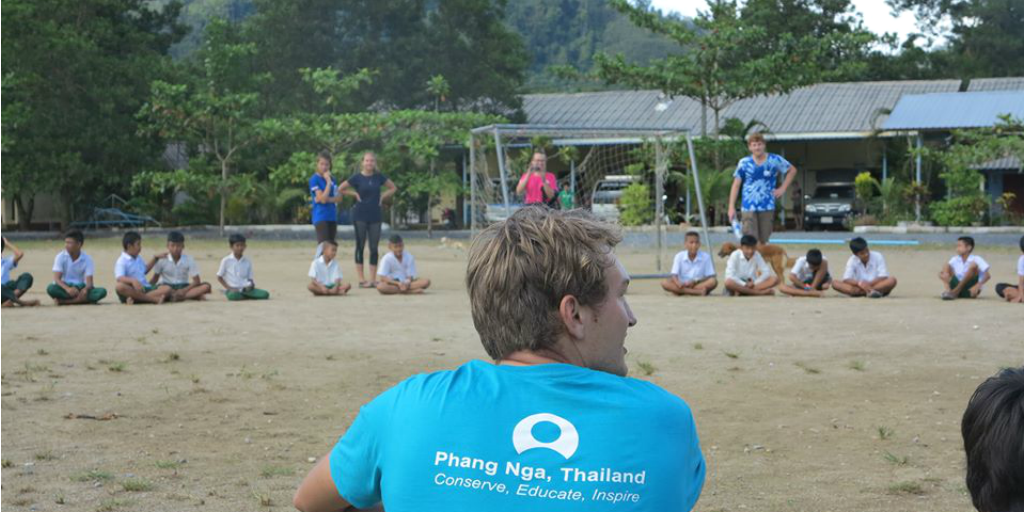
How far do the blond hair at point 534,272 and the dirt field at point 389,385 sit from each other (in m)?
3.00

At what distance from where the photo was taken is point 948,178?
85.5 feet

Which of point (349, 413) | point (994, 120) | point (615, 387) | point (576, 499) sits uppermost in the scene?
point (994, 120)

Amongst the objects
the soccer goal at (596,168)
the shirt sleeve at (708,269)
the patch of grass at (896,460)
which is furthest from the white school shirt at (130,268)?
the patch of grass at (896,460)

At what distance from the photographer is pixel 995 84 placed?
3266 centimetres

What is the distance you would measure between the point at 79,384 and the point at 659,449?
6644 mm

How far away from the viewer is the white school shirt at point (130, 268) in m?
13.2

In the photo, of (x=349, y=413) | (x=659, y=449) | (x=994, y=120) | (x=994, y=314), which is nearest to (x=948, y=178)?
(x=994, y=120)

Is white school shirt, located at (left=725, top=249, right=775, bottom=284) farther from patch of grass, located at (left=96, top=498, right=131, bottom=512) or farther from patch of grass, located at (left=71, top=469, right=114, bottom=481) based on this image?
patch of grass, located at (left=96, top=498, right=131, bottom=512)

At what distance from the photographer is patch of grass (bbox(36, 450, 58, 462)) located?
5.96 metres

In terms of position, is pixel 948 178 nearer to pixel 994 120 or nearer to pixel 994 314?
pixel 994 120

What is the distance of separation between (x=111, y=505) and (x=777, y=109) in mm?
30518

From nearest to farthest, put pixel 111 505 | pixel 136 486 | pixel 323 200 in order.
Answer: pixel 111 505, pixel 136 486, pixel 323 200

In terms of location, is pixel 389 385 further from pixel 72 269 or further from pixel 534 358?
pixel 72 269

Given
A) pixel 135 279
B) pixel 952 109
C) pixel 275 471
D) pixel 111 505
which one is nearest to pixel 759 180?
pixel 135 279
